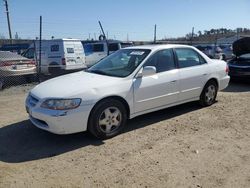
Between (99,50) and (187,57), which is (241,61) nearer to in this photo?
(187,57)

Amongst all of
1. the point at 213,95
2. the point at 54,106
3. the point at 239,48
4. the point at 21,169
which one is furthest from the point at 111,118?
the point at 239,48

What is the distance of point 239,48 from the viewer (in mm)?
11031

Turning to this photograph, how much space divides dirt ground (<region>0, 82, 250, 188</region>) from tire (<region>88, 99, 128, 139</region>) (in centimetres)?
15

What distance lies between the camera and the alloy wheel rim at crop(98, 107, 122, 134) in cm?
466

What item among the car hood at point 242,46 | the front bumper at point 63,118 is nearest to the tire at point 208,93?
the front bumper at point 63,118

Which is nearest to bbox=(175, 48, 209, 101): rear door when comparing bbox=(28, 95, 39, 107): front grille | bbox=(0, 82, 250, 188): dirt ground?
bbox=(0, 82, 250, 188): dirt ground

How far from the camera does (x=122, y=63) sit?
557 cm

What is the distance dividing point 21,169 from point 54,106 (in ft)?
3.45

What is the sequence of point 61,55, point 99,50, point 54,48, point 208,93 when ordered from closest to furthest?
point 208,93 < point 61,55 < point 54,48 < point 99,50

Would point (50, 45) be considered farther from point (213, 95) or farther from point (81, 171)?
point (81, 171)

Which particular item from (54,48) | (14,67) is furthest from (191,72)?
(54,48)

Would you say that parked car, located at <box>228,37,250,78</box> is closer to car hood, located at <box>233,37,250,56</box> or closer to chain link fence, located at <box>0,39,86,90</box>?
car hood, located at <box>233,37,250,56</box>

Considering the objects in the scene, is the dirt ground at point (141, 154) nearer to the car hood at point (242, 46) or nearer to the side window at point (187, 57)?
the side window at point (187, 57)

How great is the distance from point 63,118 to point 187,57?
3236 millimetres
